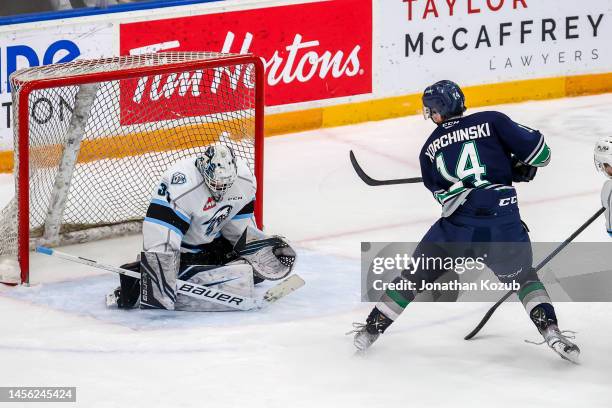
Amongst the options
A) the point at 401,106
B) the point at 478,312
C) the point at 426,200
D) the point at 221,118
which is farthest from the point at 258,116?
the point at 401,106

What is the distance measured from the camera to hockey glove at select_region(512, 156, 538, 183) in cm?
494

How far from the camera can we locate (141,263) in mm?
5379

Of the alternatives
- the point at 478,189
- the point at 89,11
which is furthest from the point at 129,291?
the point at 89,11

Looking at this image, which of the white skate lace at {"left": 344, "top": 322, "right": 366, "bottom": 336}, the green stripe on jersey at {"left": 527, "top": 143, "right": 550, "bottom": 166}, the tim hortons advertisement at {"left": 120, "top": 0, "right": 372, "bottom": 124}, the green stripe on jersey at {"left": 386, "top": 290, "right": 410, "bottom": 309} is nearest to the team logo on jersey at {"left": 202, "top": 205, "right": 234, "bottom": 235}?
the white skate lace at {"left": 344, "top": 322, "right": 366, "bottom": 336}

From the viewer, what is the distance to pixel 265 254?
18.9 feet

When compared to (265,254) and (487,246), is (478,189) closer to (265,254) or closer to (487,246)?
(487,246)

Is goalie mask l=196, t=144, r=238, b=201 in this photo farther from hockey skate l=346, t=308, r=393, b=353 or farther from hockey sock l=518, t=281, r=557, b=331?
hockey sock l=518, t=281, r=557, b=331

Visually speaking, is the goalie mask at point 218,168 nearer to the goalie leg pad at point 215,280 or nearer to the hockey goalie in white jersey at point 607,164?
the goalie leg pad at point 215,280

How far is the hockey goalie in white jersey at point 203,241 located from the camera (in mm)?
5367

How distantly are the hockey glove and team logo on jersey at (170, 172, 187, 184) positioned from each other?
1.21 m

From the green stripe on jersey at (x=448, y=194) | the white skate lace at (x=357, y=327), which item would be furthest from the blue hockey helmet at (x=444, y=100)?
the white skate lace at (x=357, y=327)

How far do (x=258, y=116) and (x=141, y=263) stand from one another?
4.22ft

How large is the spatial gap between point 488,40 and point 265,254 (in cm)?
339

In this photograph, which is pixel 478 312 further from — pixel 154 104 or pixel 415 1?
pixel 415 1
